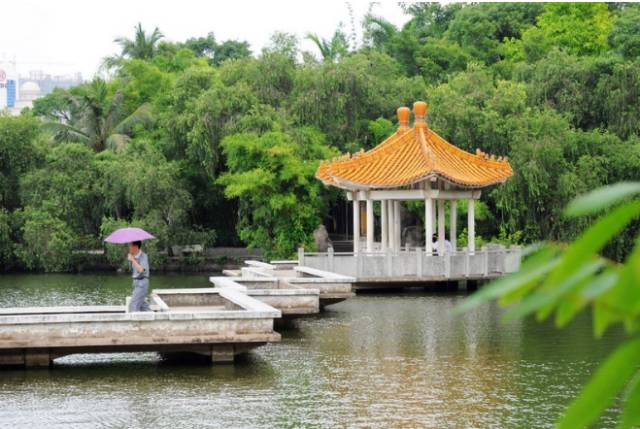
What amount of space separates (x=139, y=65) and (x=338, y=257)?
17.9 meters

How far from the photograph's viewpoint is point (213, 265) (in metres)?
31.8

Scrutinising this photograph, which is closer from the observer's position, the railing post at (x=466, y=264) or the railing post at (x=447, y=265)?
the railing post at (x=447, y=265)

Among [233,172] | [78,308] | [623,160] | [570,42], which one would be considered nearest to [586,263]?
[78,308]

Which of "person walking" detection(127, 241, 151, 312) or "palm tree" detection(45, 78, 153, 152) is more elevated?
"palm tree" detection(45, 78, 153, 152)

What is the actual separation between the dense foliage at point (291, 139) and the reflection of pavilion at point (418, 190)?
2.86 meters

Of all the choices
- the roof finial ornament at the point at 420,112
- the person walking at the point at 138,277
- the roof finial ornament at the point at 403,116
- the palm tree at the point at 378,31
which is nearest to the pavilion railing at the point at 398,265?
the roof finial ornament at the point at 420,112

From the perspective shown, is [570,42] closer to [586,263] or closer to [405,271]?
[405,271]

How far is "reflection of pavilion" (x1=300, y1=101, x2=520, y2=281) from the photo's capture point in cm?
2328

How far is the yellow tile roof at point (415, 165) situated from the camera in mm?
23266

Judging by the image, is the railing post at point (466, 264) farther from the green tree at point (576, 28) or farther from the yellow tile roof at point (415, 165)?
the green tree at point (576, 28)

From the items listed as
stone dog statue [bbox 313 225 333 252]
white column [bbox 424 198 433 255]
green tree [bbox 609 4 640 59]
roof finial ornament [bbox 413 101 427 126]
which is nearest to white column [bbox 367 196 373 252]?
white column [bbox 424 198 433 255]

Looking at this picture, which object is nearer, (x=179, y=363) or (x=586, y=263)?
(x=586, y=263)

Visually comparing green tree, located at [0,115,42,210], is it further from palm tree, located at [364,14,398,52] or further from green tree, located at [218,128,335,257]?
palm tree, located at [364,14,398,52]

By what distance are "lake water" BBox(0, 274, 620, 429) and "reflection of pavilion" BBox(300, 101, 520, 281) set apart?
6.56 meters
